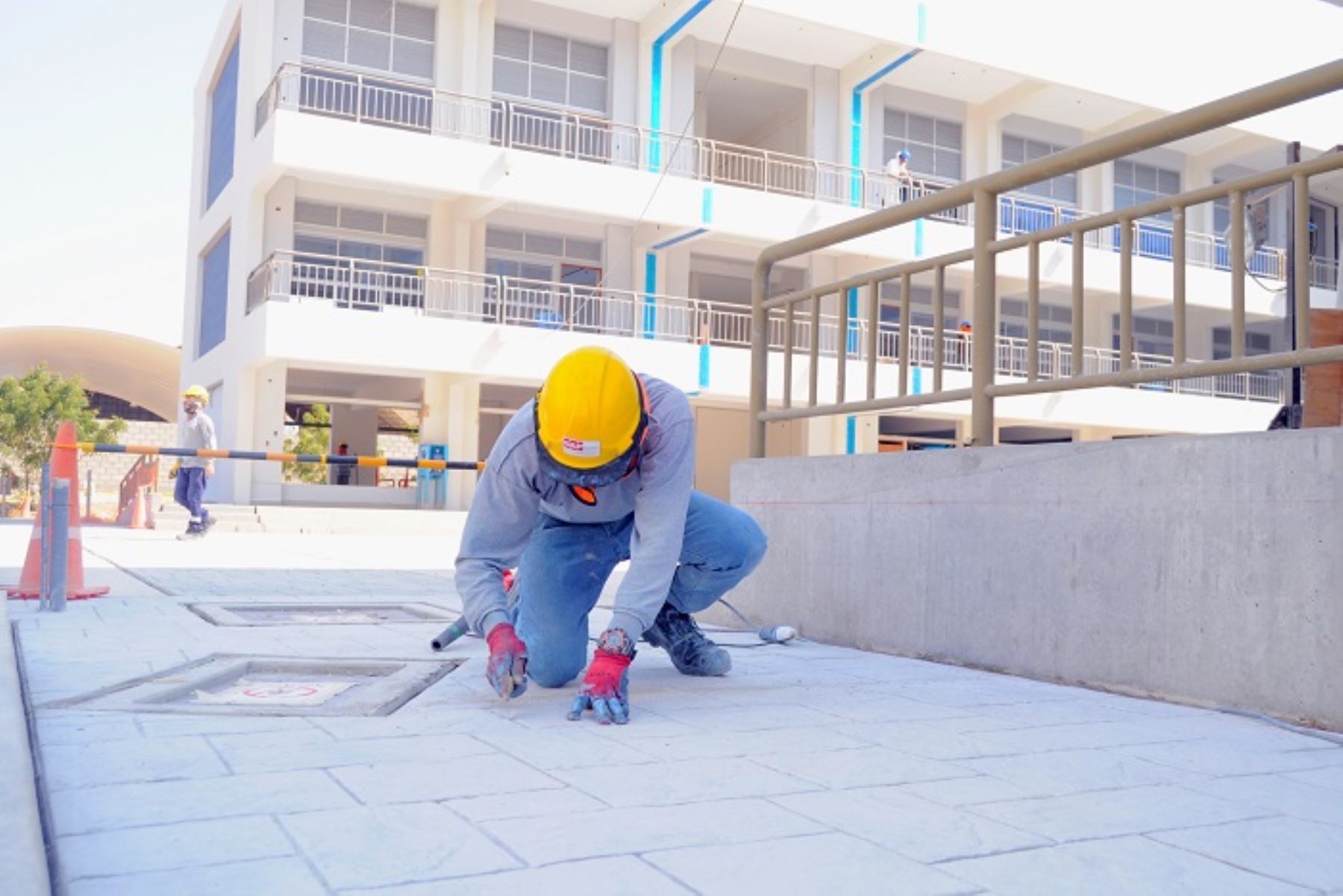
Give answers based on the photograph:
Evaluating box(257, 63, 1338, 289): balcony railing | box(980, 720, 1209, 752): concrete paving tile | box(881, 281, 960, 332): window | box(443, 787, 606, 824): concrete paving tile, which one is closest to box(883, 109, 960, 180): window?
box(257, 63, 1338, 289): balcony railing

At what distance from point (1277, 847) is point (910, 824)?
27.9 inches

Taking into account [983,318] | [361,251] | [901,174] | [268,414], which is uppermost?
[901,174]

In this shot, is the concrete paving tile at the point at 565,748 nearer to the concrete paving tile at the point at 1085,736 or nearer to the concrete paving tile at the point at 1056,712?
the concrete paving tile at the point at 1085,736

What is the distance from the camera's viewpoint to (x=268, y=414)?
23828 mm

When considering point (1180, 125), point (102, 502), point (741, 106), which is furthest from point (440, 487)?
point (1180, 125)

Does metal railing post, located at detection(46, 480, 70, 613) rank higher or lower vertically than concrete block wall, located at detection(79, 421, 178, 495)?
lower

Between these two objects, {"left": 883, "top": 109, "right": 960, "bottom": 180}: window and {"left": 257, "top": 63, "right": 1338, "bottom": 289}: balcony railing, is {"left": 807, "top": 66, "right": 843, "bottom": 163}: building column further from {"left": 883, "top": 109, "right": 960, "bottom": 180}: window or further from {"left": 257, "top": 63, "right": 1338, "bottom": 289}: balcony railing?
{"left": 883, "top": 109, "right": 960, "bottom": 180}: window

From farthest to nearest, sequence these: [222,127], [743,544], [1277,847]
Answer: [222,127], [743,544], [1277,847]

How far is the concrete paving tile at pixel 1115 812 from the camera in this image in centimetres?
259

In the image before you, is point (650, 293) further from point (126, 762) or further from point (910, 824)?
point (910, 824)

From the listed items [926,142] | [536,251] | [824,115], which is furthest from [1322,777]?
[926,142]

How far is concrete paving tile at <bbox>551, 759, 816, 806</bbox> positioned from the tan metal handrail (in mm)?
2040

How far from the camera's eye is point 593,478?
3676mm

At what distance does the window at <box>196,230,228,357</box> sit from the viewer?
26.4m
